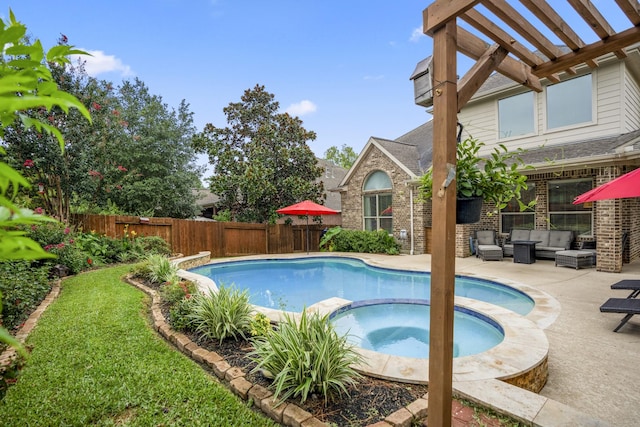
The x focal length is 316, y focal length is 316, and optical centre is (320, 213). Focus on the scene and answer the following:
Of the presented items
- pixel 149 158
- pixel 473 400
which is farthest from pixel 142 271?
pixel 149 158

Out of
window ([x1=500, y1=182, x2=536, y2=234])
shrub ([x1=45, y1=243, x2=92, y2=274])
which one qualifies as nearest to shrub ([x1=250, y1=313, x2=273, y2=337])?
shrub ([x1=45, y1=243, x2=92, y2=274])

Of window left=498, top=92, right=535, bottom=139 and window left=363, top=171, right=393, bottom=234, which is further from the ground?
window left=498, top=92, right=535, bottom=139

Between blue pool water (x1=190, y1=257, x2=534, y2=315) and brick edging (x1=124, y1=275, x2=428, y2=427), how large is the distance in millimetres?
1875

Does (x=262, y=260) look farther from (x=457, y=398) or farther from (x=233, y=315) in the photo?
(x=457, y=398)

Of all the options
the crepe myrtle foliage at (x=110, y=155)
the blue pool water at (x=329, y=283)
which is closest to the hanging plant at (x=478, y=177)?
the blue pool water at (x=329, y=283)

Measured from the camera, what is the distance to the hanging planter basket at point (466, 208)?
2.61 m

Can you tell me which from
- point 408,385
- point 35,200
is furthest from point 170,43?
point 408,385

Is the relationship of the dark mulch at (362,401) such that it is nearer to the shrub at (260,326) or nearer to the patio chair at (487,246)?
the shrub at (260,326)

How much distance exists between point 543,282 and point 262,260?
31.1ft

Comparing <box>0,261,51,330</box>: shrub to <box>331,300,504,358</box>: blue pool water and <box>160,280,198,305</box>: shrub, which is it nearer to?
<box>160,280,198,305</box>: shrub

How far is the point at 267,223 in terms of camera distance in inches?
603

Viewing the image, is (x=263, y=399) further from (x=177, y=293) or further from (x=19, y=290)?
(x=19, y=290)

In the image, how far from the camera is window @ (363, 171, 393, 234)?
14273mm

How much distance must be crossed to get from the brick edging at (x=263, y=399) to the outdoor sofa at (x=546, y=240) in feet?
31.6
